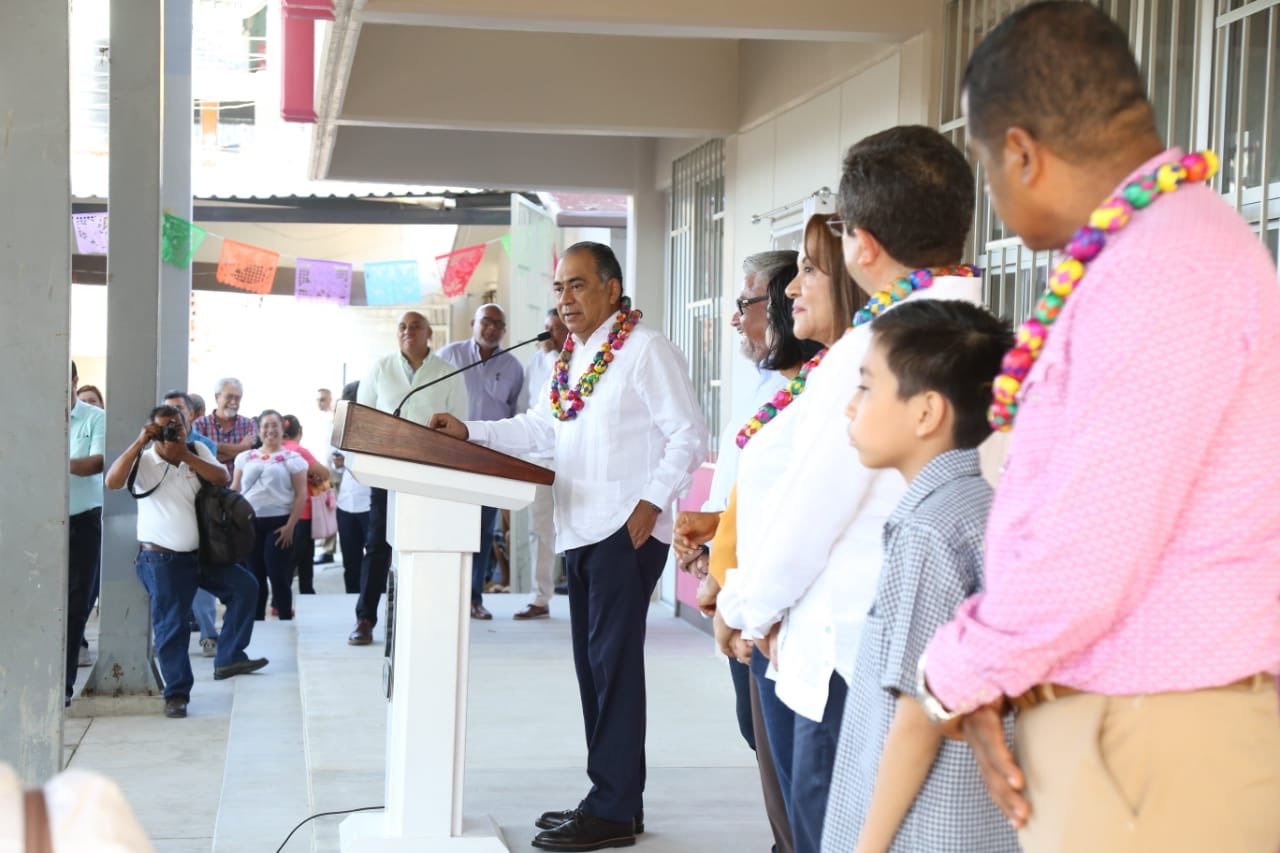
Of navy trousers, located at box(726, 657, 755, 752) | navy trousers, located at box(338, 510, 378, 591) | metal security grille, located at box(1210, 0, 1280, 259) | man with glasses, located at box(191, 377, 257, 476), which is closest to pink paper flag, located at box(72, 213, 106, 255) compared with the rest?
man with glasses, located at box(191, 377, 257, 476)

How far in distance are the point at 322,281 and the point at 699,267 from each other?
6.80m

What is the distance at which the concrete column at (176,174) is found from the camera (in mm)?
7156

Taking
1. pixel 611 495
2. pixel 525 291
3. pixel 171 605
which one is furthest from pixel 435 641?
pixel 525 291

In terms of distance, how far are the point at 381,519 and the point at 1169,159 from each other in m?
5.55

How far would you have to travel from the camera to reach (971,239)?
4926mm

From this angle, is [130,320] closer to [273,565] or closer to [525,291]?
[273,565]

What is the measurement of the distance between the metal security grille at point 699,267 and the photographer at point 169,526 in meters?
2.70

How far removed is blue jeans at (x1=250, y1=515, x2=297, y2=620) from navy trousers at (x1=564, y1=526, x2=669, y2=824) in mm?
5723

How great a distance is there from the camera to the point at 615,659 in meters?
3.52

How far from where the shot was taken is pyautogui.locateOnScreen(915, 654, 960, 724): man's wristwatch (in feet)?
4.71

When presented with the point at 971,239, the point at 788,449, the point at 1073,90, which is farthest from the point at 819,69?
the point at 1073,90

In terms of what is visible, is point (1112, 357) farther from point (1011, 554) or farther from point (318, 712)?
point (318, 712)

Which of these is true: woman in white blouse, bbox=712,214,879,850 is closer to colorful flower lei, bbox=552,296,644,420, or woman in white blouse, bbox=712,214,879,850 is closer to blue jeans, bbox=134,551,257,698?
colorful flower lei, bbox=552,296,644,420

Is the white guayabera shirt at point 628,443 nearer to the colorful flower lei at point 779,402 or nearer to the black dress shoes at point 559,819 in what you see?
the black dress shoes at point 559,819
